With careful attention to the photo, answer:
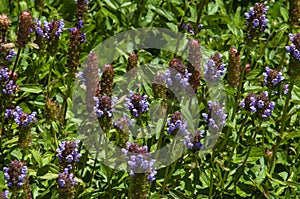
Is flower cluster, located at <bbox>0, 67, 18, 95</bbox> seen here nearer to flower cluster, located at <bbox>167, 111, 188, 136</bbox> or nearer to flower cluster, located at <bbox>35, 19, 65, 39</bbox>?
flower cluster, located at <bbox>35, 19, 65, 39</bbox>

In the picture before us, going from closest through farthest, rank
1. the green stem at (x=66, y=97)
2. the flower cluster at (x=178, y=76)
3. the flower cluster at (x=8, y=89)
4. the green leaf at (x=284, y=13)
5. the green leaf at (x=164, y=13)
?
the flower cluster at (x=178, y=76) < the flower cluster at (x=8, y=89) < the green stem at (x=66, y=97) < the green leaf at (x=164, y=13) < the green leaf at (x=284, y=13)

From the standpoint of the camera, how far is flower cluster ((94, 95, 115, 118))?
3564 millimetres

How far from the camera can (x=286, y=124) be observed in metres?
4.48

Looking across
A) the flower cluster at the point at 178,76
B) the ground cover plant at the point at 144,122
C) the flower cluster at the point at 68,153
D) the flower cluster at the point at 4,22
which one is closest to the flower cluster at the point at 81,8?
the ground cover plant at the point at 144,122

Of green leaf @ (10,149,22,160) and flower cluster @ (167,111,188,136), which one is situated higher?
flower cluster @ (167,111,188,136)

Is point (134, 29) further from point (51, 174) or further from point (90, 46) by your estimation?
point (51, 174)

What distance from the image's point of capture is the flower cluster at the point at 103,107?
11.7 ft

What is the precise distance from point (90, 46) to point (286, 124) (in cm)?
175

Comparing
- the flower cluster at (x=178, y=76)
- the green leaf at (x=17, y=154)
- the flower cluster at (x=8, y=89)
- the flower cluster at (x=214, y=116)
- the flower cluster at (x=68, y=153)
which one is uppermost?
the flower cluster at (x=178, y=76)

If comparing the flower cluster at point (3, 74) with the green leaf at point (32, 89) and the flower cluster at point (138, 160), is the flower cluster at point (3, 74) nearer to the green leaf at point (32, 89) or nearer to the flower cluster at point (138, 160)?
the green leaf at point (32, 89)

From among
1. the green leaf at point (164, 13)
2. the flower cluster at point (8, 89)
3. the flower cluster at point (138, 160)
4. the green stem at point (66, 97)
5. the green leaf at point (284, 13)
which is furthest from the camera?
the green leaf at point (284, 13)

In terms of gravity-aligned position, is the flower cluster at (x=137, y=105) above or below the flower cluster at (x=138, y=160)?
above

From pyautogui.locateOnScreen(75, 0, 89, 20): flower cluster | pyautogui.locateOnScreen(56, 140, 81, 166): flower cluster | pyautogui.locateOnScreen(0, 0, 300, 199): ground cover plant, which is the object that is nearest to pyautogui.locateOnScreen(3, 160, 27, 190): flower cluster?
pyautogui.locateOnScreen(0, 0, 300, 199): ground cover plant

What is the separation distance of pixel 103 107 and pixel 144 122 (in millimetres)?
528
